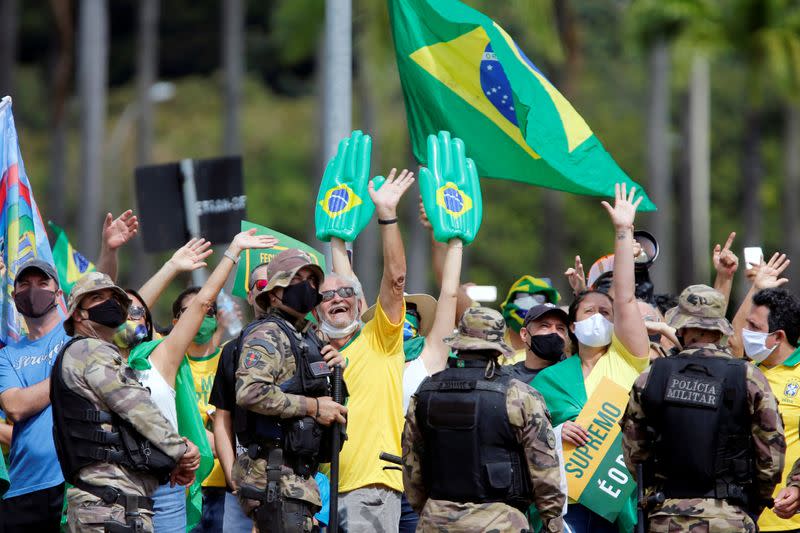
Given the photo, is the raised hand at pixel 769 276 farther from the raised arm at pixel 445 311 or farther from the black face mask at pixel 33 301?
the black face mask at pixel 33 301

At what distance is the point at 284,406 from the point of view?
23.9ft

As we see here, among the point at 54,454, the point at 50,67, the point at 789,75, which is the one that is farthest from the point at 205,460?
the point at 50,67

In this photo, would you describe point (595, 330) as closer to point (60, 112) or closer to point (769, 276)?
point (769, 276)

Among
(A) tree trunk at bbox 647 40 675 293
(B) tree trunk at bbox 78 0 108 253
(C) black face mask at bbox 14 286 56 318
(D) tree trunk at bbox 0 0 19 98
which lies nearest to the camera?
(C) black face mask at bbox 14 286 56 318

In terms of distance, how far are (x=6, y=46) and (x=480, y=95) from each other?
89.7 ft

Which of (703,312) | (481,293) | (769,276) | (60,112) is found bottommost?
A: (60,112)

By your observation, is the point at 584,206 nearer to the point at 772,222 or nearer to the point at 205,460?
the point at 772,222

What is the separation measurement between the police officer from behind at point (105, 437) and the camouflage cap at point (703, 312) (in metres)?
2.71

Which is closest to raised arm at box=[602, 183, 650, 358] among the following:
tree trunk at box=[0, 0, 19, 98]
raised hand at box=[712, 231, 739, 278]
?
raised hand at box=[712, 231, 739, 278]

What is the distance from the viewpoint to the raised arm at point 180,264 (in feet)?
26.5

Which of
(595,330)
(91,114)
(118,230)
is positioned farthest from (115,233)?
(91,114)

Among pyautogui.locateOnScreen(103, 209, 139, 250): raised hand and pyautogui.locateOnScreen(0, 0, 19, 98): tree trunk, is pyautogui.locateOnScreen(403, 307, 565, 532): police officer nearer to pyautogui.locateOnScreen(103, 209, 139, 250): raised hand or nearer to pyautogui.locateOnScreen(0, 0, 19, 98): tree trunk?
pyautogui.locateOnScreen(103, 209, 139, 250): raised hand

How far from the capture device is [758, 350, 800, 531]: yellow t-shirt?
8.23 metres

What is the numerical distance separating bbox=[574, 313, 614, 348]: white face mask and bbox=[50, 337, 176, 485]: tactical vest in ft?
8.73
